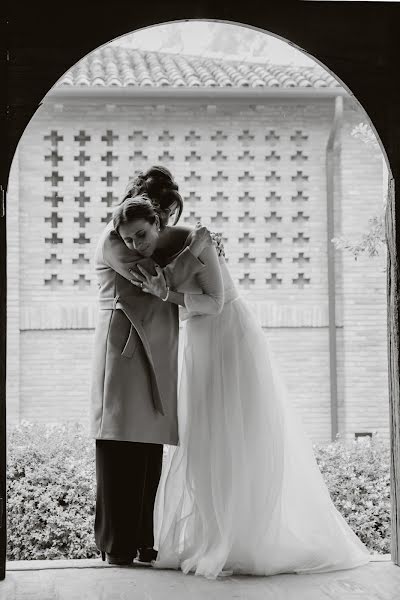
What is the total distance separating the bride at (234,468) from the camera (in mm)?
3693

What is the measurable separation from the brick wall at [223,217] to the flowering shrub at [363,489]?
3.65 metres

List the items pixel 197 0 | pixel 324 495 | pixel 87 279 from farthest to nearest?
pixel 87 279, pixel 324 495, pixel 197 0

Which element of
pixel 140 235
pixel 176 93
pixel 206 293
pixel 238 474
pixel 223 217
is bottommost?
pixel 238 474

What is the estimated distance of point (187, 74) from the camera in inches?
370

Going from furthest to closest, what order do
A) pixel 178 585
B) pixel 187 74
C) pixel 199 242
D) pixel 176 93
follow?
pixel 187 74 → pixel 176 93 → pixel 199 242 → pixel 178 585

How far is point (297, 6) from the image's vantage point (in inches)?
144

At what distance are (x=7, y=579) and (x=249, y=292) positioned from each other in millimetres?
6152

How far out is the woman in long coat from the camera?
3.79 metres

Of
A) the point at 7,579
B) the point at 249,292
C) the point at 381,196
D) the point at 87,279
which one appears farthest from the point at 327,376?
the point at 7,579

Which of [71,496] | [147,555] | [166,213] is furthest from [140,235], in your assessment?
[71,496]

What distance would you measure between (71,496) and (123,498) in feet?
5.25

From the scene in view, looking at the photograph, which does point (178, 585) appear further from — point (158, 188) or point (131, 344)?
point (158, 188)

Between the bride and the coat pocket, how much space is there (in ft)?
0.67

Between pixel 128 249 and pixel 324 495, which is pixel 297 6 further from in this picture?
pixel 324 495
